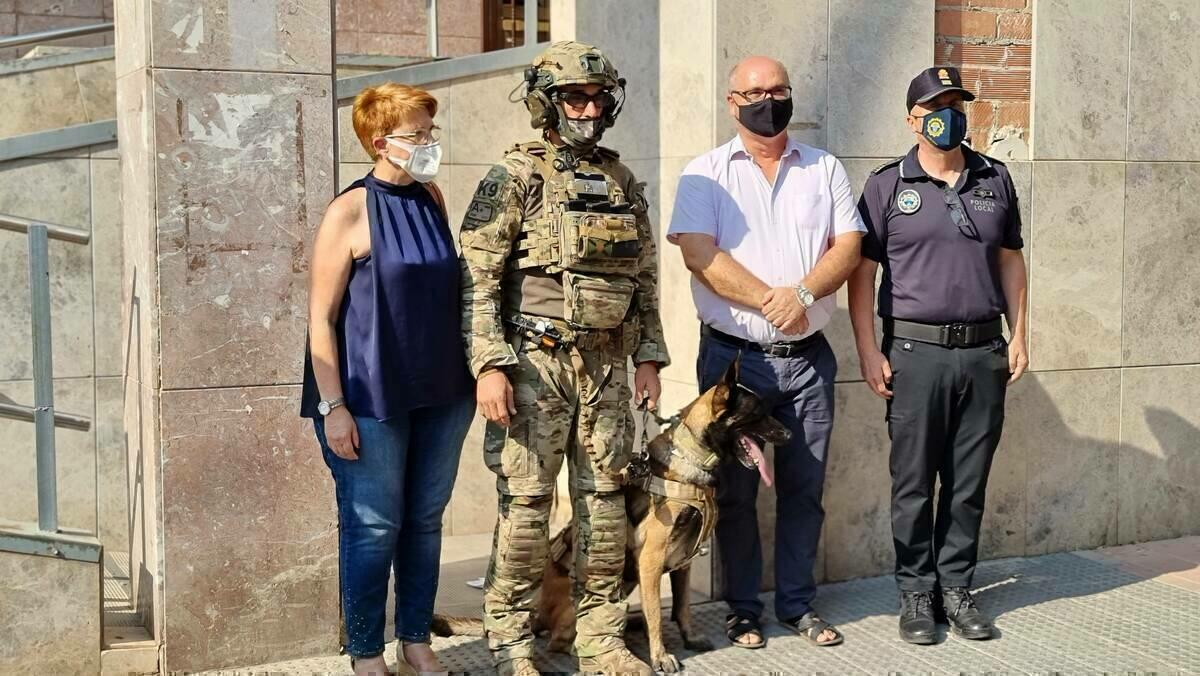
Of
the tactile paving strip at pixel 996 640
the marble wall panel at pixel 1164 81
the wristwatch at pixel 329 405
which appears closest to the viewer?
the wristwatch at pixel 329 405

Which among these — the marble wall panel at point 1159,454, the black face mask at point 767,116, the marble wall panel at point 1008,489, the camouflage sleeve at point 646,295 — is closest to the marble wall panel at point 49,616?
the camouflage sleeve at point 646,295

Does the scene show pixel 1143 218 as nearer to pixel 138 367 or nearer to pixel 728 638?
pixel 728 638

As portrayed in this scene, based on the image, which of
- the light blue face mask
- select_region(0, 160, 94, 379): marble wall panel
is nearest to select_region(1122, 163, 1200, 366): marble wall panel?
the light blue face mask

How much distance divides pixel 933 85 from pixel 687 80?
118 cm

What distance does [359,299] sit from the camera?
13.4 feet

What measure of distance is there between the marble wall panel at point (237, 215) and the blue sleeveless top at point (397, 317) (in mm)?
495

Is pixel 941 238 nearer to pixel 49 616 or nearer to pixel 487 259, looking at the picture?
pixel 487 259

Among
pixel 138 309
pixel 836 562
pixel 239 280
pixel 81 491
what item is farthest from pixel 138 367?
pixel 836 562

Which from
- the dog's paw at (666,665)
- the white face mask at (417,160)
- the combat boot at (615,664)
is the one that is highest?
the white face mask at (417,160)

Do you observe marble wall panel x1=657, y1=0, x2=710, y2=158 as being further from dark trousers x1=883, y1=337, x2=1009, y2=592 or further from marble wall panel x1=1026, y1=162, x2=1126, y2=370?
marble wall panel x1=1026, y1=162, x2=1126, y2=370

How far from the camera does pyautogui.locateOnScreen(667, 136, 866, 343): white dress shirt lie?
4859 millimetres

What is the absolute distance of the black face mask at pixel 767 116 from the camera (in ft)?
15.7

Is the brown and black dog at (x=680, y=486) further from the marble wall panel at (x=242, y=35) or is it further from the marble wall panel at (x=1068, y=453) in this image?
the marble wall panel at (x=1068, y=453)

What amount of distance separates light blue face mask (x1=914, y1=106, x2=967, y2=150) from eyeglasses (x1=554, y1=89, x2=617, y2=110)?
1427mm
